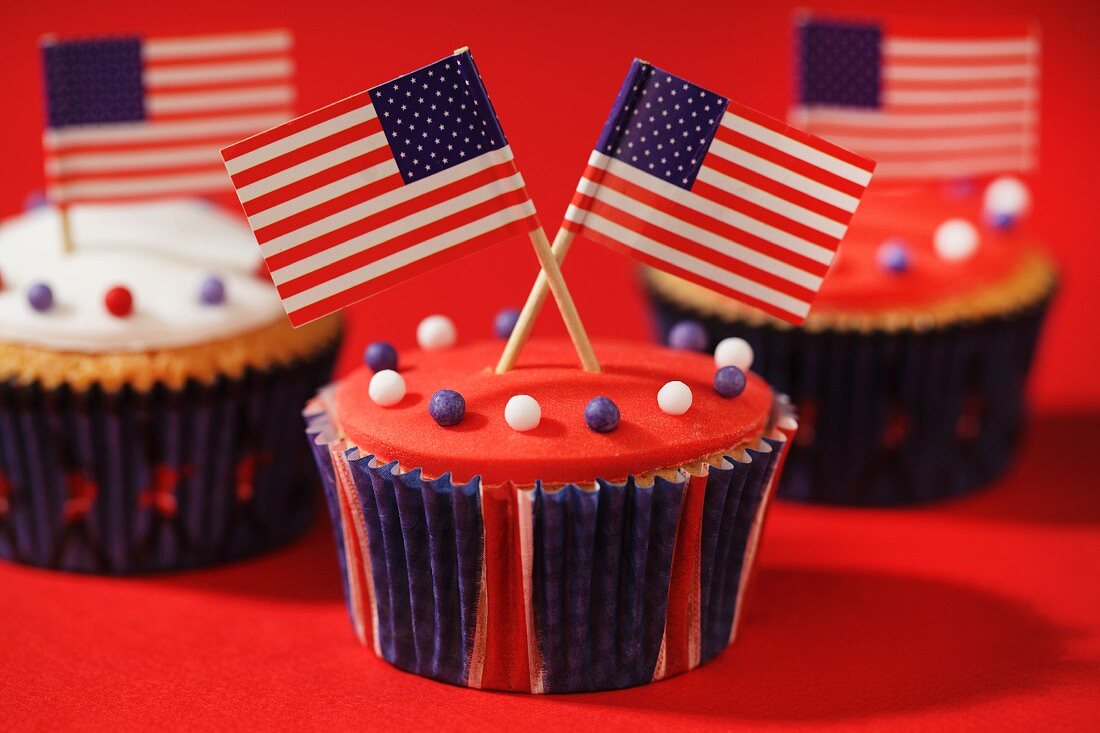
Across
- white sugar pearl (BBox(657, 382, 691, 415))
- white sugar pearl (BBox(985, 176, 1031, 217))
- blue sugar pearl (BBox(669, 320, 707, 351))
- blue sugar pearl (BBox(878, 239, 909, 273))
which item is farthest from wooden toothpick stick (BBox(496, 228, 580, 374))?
white sugar pearl (BBox(985, 176, 1031, 217))

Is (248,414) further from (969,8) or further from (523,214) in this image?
(969,8)

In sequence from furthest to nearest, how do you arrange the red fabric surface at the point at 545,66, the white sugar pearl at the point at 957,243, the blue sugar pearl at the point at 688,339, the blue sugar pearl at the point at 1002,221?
the red fabric surface at the point at 545,66, the blue sugar pearl at the point at 1002,221, the white sugar pearl at the point at 957,243, the blue sugar pearl at the point at 688,339

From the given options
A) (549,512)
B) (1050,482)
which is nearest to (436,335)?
(549,512)

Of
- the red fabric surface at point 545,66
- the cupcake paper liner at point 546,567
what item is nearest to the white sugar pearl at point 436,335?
the cupcake paper liner at point 546,567

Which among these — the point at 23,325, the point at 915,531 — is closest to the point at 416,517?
the point at 23,325

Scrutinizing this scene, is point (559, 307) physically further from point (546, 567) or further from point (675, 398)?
point (546, 567)

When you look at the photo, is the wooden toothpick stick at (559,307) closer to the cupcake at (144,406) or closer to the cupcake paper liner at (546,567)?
the cupcake paper liner at (546,567)

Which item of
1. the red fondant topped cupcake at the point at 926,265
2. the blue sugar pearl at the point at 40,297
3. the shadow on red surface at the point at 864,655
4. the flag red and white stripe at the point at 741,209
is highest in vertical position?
the flag red and white stripe at the point at 741,209
